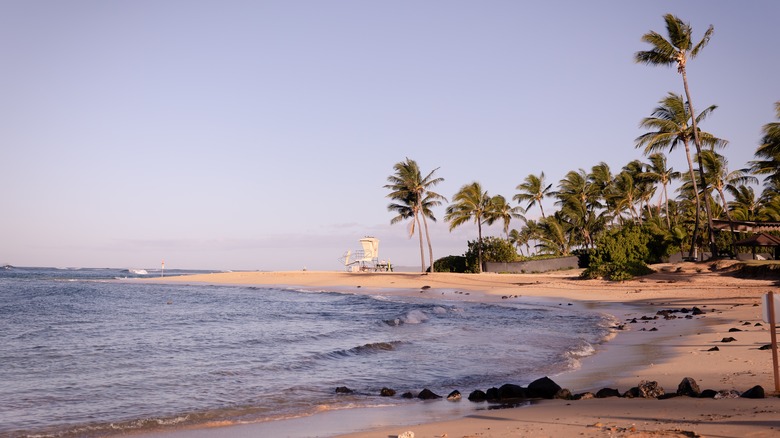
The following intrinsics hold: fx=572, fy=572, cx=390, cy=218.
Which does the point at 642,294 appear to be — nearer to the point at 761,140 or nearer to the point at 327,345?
the point at 761,140

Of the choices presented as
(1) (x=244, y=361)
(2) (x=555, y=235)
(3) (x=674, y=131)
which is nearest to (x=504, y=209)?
(2) (x=555, y=235)

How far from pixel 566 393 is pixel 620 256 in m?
31.9

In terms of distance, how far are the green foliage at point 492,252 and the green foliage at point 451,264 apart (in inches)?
92.5

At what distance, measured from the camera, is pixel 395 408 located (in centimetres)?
902

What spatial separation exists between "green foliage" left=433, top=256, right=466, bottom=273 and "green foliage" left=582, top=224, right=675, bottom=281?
908 inches

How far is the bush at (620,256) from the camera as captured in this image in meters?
37.2

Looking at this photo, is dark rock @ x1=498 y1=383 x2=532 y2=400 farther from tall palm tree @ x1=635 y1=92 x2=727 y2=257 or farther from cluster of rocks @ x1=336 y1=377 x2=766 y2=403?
tall palm tree @ x1=635 y1=92 x2=727 y2=257

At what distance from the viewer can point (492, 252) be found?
58.0 m

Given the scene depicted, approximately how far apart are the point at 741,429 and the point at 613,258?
112 feet

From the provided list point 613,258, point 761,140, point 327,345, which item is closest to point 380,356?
point 327,345

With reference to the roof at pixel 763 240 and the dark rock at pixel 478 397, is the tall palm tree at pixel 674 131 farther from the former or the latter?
the dark rock at pixel 478 397

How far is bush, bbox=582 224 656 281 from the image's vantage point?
3719 cm

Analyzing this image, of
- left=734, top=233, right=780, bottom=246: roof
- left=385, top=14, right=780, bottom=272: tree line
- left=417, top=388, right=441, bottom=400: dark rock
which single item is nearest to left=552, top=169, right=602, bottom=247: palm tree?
left=385, top=14, right=780, bottom=272: tree line

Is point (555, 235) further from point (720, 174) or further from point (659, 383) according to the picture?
point (659, 383)
